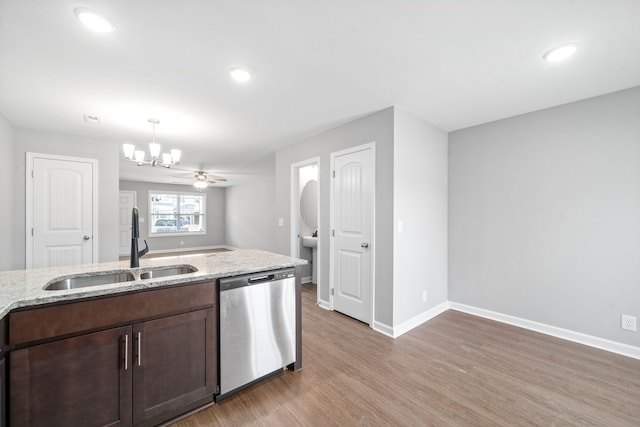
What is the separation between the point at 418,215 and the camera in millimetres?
3242

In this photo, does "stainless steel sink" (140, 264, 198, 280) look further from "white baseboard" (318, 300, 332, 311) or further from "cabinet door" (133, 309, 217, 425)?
"white baseboard" (318, 300, 332, 311)

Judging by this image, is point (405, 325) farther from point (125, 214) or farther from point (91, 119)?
point (125, 214)

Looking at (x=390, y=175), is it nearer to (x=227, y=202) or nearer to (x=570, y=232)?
(x=570, y=232)

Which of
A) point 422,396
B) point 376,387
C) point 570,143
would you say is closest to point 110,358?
point 376,387

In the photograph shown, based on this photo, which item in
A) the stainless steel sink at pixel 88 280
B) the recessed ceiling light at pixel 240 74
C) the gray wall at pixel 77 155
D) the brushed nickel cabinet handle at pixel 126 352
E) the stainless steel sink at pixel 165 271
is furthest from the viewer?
the gray wall at pixel 77 155

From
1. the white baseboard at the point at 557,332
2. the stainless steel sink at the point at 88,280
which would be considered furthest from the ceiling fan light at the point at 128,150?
the white baseboard at the point at 557,332

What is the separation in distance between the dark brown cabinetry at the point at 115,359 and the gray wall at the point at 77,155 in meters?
3.49

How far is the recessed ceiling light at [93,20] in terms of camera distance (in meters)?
1.57

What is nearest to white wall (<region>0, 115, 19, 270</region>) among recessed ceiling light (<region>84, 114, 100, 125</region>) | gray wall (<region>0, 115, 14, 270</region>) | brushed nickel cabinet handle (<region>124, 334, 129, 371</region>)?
gray wall (<region>0, 115, 14, 270</region>)

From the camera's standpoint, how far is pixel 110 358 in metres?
1.48

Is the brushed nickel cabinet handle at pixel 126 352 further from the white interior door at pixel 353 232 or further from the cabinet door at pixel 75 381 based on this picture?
the white interior door at pixel 353 232

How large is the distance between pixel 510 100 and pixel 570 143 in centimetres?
82

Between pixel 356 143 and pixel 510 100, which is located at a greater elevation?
pixel 510 100

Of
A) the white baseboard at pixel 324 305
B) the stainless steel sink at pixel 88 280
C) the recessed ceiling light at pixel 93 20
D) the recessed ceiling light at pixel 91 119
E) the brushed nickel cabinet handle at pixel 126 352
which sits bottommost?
the white baseboard at pixel 324 305
